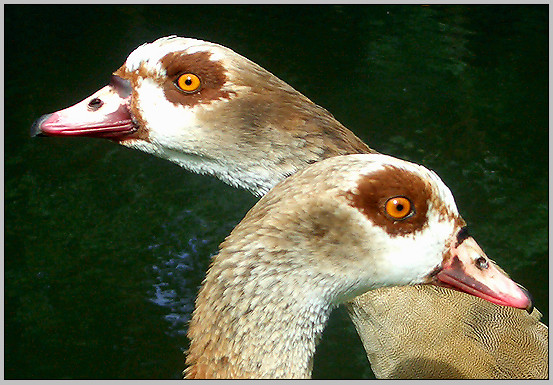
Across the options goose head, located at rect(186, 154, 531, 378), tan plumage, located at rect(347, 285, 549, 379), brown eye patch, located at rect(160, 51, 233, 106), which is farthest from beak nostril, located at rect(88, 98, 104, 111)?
tan plumage, located at rect(347, 285, 549, 379)

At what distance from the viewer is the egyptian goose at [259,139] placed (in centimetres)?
296

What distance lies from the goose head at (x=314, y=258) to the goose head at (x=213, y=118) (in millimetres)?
826

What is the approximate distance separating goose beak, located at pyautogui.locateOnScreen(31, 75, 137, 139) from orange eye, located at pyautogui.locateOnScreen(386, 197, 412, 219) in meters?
1.43

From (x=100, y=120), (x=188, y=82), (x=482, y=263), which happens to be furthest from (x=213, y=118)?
(x=482, y=263)

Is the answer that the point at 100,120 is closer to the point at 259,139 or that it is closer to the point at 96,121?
the point at 96,121

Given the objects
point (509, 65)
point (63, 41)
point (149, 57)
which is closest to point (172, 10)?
point (63, 41)

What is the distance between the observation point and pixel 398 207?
2.04 metres

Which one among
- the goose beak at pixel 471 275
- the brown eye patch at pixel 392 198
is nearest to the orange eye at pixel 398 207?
the brown eye patch at pixel 392 198

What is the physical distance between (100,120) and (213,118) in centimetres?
49

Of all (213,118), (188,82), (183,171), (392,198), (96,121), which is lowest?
(183,171)

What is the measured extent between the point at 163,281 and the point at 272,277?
113 inches

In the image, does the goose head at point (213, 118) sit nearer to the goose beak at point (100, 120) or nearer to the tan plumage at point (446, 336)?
the goose beak at point (100, 120)

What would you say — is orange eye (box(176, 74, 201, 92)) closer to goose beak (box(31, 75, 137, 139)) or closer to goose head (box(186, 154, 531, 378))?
goose beak (box(31, 75, 137, 139))

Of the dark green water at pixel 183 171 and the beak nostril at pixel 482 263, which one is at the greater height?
the beak nostril at pixel 482 263
